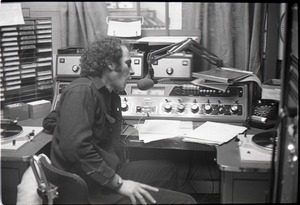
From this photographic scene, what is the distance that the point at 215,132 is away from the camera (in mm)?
1744

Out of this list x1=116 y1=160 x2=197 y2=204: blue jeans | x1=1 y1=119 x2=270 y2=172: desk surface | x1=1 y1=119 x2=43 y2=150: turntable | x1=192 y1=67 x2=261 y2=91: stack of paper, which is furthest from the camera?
x1=192 y1=67 x2=261 y2=91: stack of paper

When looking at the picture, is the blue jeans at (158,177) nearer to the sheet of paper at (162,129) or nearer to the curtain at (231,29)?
the sheet of paper at (162,129)

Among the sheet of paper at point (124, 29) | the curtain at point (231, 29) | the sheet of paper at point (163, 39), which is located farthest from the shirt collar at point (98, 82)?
the curtain at point (231, 29)

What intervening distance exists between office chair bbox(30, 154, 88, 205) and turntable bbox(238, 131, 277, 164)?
55cm

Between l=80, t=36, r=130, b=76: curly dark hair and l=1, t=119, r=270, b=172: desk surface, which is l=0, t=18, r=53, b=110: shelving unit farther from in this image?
l=80, t=36, r=130, b=76: curly dark hair

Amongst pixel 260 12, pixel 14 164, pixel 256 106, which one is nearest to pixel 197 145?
pixel 256 106

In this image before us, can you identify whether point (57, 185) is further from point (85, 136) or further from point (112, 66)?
point (112, 66)

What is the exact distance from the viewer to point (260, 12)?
7.04 ft

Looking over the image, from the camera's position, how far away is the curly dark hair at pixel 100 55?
1.43 m

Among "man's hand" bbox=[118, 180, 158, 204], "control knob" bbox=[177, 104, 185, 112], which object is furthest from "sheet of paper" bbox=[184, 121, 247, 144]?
"man's hand" bbox=[118, 180, 158, 204]

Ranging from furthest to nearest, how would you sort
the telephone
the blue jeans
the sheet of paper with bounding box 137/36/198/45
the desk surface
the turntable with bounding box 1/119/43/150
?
the sheet of paper with bounding box 137/36/198/45 → the telephone → the turntable with bounding box 1/119/43/150 → the desk surface → the blue jeans

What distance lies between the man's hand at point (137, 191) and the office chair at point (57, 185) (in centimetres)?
13

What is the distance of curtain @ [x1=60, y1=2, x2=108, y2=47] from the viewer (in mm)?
2234

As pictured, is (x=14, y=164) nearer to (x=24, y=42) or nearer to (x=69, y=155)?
(x=69, y=155)
